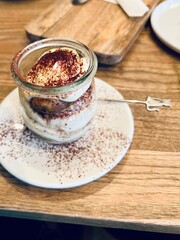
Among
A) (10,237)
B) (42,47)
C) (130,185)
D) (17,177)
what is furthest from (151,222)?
(10,237)

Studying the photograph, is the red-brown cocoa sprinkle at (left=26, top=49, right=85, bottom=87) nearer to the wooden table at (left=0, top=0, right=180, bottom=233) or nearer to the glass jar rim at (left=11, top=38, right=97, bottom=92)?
the glass jar rim at (left=11, top=38, right=97, bottom=92)

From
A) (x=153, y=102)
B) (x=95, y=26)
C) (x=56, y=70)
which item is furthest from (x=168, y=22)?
(x=56, y=70)

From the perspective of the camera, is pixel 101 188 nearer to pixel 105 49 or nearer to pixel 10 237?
pixel 105 49

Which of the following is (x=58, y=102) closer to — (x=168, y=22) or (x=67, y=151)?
(x=67, y=151)

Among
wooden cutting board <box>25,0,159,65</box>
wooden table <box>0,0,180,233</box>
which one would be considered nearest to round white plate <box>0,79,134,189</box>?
wooden table <box>0,0,180,233</box>

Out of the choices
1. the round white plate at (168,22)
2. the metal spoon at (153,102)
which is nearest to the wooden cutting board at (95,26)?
the round white plate at (168,22)

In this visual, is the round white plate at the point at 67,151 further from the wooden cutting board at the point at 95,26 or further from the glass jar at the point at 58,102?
the wooden cutting board at the point at 95,26
